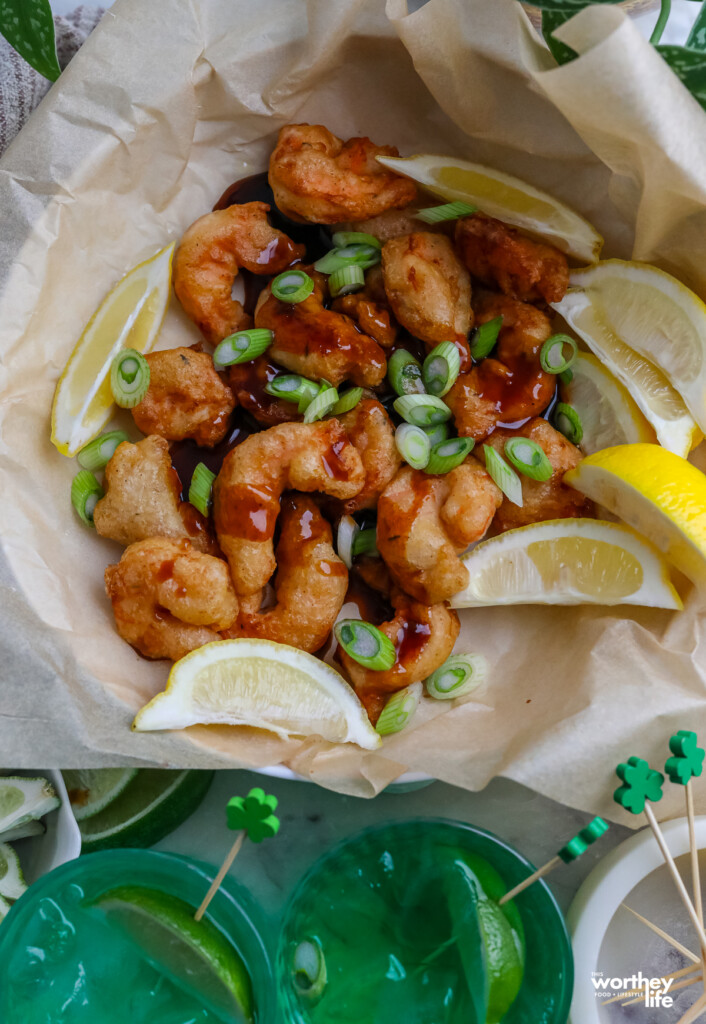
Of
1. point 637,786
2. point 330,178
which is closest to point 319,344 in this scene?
point 330,178

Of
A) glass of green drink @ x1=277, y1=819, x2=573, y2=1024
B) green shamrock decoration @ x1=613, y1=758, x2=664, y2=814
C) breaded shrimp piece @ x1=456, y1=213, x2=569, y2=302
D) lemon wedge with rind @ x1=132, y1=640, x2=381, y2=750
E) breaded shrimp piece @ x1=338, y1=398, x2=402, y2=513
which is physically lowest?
glass of green drink @ x1=277, y1=819, x2=573, y2=1024

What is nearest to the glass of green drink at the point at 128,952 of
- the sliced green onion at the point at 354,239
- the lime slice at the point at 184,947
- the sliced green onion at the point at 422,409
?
the lime slice at the point at 184,947

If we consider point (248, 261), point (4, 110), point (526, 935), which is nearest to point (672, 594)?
point (526, 935)

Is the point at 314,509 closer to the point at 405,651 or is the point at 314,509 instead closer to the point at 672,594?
the point at 405,651

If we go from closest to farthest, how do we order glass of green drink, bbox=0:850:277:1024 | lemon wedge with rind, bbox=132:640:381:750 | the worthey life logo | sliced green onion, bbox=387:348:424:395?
glass of green drink, bbox=0:850:277:1024, lemon wedge with rind, bbox=132:640:381:750, the worthey life logo, sliced green onion, bbox=387:348:424:395

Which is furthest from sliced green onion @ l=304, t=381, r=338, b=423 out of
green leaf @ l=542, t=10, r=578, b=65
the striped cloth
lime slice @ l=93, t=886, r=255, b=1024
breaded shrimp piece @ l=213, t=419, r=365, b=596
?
lime slice @ l=93, t=886, r=255, b=1024

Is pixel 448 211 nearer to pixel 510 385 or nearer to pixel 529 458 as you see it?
pixel 510 385

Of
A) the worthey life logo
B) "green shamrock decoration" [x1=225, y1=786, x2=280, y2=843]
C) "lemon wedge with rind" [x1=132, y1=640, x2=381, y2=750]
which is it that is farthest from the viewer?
the worthey life logo

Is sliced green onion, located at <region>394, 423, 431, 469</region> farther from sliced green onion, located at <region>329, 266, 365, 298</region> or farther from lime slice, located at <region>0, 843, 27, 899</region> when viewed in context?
lime slice, located at <region>0, 843, 27, 899</region>
